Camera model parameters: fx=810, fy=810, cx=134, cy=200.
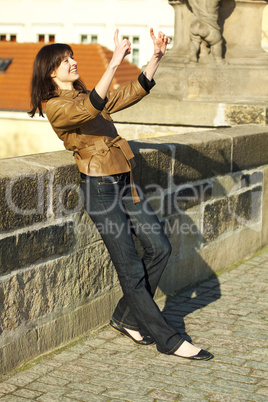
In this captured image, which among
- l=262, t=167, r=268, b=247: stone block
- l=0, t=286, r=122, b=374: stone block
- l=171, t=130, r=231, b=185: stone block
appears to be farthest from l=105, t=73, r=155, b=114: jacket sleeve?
l=262, t=167, r=268, b=247: stone block

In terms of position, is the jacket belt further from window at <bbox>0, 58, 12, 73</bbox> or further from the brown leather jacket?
window at <bbox>0, 58, 12, 73</bbox>

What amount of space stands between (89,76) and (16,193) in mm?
16847

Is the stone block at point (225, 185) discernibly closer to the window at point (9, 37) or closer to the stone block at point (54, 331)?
the stone block at point (54, 331)

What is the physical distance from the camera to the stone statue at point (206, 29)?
7172 millimetres

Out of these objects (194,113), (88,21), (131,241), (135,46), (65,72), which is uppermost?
(88,21)

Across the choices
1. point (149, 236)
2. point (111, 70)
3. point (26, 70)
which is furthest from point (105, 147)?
point (26, 70)

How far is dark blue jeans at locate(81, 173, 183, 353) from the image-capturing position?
4.12 m

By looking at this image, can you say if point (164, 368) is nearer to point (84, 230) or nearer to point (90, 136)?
point (84, 230)

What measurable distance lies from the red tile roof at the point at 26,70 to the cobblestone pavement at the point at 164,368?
15.3 meters

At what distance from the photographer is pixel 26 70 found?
21.5 meters

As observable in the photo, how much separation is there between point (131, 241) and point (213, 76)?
11.2 ft

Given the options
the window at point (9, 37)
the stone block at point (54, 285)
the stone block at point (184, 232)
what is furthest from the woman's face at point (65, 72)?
the window at point (9, 37)

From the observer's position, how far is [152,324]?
4.23m

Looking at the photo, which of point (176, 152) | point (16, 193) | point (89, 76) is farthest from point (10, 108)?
point (16, 193)
